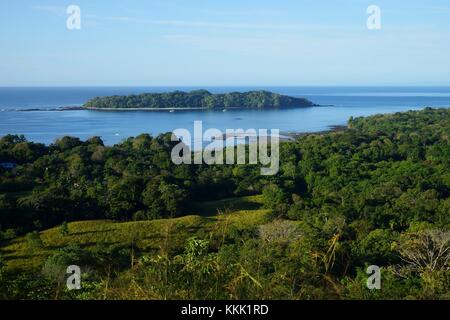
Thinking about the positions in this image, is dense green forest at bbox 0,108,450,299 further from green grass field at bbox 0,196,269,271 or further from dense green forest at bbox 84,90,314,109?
dense green forest at bbox 84,90,314,109

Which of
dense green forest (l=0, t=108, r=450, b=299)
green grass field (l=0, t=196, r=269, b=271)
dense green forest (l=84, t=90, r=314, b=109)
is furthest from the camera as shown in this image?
dense green forest (l=84, t=90, r=314, b=109)

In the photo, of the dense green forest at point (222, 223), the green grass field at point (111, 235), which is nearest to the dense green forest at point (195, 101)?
the dense green forest at point (222, 223)

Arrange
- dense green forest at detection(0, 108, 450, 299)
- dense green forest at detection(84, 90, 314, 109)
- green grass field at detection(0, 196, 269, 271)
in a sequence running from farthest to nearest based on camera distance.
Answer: dense green forest at detection(84, 90, 314, 109)
green grass field at detection(0, 196, 269, 271)
dense green forest at detection(0, 108, 450, 299)

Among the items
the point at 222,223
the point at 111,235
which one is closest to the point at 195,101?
the point at 111,235

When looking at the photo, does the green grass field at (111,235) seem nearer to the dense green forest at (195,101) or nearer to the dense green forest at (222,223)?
the dense green forest at (222,223)

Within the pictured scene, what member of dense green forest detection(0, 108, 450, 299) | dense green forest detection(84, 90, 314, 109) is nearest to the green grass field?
dense green forest detection(0, 108, 450, 299)

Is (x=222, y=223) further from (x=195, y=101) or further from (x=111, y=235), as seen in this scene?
(x=195, y=101)
